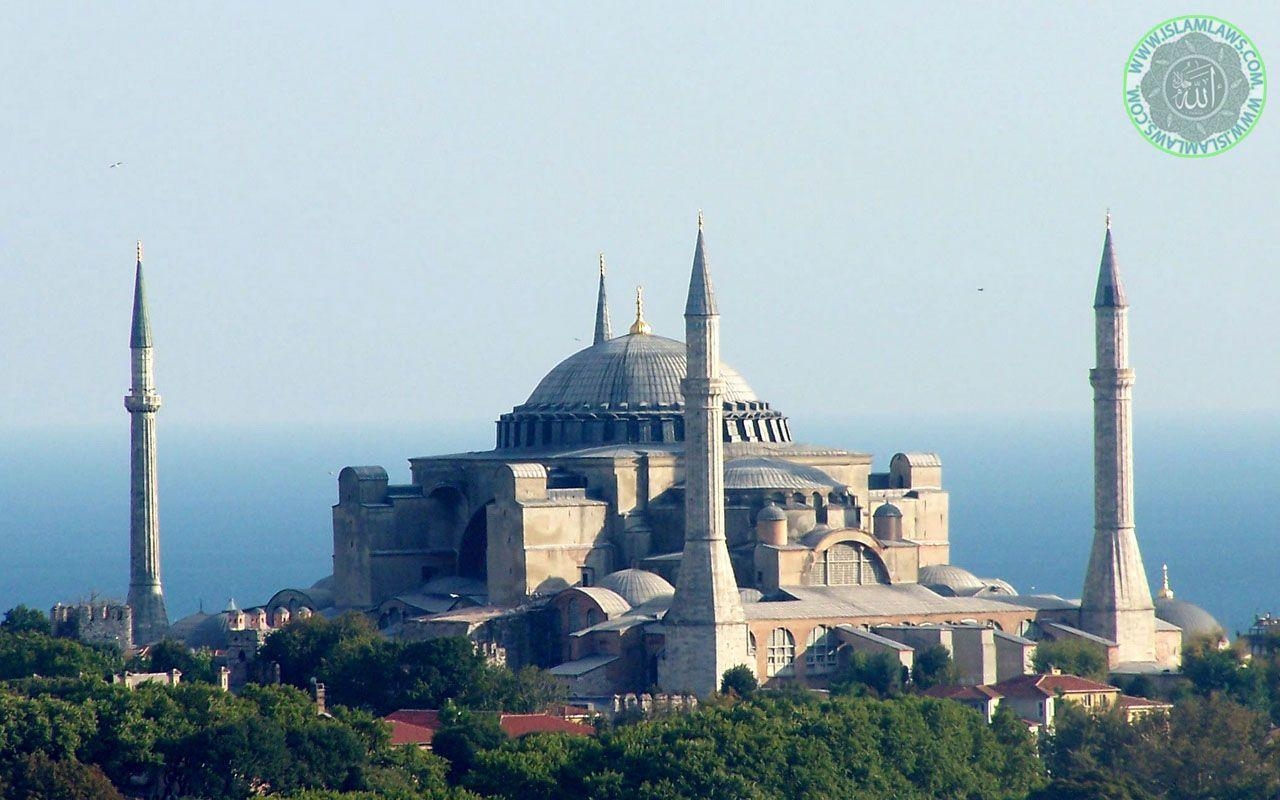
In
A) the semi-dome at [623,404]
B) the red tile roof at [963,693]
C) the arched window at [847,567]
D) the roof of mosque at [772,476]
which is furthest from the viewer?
the semi-dome at [623,404]

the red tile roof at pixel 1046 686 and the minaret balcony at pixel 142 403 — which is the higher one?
the minaret balcony at pixel 142 403

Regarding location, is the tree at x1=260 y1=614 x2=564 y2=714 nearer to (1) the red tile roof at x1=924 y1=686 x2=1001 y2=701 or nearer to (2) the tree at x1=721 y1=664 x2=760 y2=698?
(2) the tree at x1=721 y1=664 x2=760 y2=698

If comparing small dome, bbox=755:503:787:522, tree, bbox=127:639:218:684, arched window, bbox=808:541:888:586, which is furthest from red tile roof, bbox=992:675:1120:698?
tree, bbox=127:639:218:684

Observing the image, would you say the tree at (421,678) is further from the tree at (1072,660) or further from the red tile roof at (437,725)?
the tree at (1072,660)

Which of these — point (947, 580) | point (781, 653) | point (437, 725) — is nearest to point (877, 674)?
point (781, 653)

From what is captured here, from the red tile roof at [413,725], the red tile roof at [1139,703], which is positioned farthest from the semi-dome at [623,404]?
the red tile roof at [413,725]

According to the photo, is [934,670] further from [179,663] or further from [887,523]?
[179,663]

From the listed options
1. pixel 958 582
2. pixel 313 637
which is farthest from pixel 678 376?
pixel 313 637
